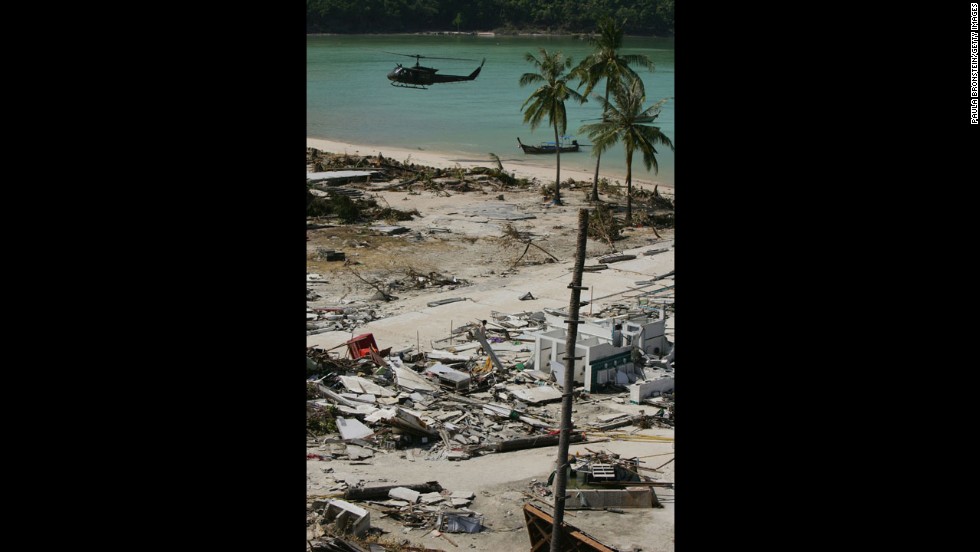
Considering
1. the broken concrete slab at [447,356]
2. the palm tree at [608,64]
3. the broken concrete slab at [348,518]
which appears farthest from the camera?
the palm tree at [608,64]

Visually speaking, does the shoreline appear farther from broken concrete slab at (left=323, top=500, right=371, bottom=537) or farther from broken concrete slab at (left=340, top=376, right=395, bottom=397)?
broken concrete slab at (left=323, top=500, right=371, bottom=537)

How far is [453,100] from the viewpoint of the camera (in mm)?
80000

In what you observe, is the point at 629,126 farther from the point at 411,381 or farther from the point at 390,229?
the point at 411,381

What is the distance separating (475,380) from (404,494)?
16.7ft

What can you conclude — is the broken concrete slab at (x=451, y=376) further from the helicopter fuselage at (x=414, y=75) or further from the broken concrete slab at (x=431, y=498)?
the helicopter fuselage at (x=414, y=75)

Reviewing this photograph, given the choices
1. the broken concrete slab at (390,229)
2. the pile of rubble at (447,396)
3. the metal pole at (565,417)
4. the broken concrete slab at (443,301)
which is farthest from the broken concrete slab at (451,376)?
the broken concrete slab at (390,229)

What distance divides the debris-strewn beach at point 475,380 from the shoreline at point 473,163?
12.3 metres

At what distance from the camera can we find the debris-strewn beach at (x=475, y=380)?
13086 mm

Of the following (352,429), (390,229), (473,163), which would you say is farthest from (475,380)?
(473,163)

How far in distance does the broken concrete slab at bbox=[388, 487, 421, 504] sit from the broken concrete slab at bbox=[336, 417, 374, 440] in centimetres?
241

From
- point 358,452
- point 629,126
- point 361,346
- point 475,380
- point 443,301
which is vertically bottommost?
point 358,452

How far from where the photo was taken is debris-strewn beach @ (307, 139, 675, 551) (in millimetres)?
13086

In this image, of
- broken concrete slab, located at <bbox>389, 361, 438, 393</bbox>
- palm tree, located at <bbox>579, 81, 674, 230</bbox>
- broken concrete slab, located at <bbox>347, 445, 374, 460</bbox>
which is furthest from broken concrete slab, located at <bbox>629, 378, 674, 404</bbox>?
palm tree, located at <bbox>579, 81, 674, 230</bbox>
